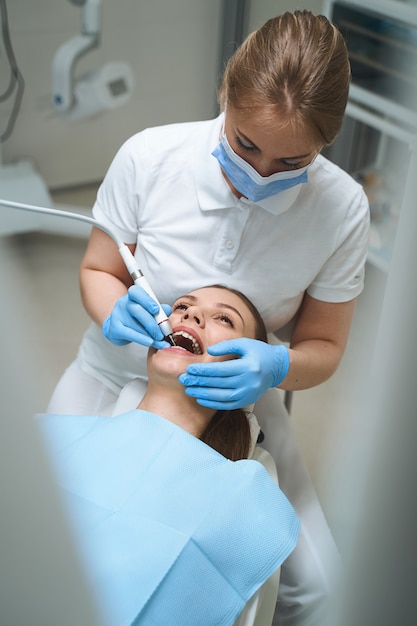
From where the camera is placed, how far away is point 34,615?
326 millimetres

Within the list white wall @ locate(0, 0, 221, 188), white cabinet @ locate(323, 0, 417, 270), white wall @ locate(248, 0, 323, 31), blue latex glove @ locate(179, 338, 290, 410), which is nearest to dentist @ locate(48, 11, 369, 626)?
blue latex glove @ locate(179, 338, 290, 410)

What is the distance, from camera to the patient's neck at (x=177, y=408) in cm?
129

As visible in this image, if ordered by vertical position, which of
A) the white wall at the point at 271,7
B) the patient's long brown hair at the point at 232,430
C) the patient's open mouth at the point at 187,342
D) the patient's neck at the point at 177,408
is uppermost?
the white wall at the point at 271,7

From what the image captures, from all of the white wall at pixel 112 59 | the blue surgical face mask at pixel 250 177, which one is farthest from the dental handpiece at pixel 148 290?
the white wall at pixel 112 59

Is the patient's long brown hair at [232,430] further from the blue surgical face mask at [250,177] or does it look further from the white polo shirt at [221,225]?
the blue surgical face mask at [250,177]

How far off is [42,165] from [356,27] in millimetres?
1678

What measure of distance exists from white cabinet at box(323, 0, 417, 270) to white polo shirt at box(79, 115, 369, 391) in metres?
0.29

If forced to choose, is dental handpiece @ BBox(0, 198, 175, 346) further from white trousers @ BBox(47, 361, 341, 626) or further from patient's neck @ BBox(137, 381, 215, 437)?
white trousers @ BBox(47, 361, 341, 626)

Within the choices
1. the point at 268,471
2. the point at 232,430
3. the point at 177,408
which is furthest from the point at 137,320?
the point at 268,471

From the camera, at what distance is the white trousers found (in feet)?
4.39

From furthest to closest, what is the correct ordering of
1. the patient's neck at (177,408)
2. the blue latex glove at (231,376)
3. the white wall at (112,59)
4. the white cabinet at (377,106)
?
1. the white wall at (112,59)
2. the white cabinet at (377,106)
3. the patient's neck at (177,408)
4. the blue latex glove at (231,376)

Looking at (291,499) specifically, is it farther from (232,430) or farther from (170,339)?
(170,339)

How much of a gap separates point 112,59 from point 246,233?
203 cm

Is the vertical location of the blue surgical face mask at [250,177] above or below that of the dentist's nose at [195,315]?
above
